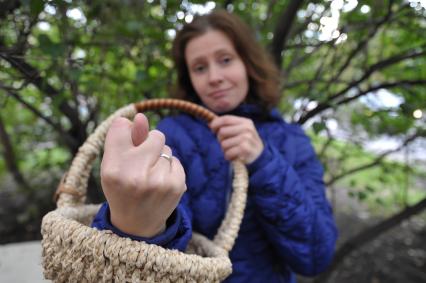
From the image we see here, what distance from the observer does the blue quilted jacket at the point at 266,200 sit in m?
0.86

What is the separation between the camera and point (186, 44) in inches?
43.1

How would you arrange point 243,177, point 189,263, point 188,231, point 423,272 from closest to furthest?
1. point 189,263
2. point 188,231
3. point 243,177
4. point 423,272

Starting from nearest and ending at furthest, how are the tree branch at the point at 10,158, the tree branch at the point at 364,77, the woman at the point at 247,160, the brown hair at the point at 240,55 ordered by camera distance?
the woman at the point at 247,160, the brown hair at the point at 240,55, the tree branch at the point at 364,77, the tree branch at the point at 10,158

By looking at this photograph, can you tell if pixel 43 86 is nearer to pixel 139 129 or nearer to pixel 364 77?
pixel 139 129

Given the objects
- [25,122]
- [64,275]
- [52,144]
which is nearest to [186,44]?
[64,275]

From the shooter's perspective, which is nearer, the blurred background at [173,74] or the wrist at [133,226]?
the wrist at [133,226]

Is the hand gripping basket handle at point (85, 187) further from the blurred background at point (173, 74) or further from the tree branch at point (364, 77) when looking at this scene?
the tree branch at point (364, 77)

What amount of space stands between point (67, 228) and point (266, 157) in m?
0.51

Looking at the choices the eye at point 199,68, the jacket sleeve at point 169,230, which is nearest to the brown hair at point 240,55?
the eye at point 199,68

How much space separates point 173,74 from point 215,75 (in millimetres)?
721

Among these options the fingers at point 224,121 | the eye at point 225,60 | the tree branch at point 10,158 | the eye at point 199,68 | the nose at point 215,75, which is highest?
the eye at point 225,60

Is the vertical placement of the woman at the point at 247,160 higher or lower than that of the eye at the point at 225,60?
lower

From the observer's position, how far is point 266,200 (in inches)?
33.9

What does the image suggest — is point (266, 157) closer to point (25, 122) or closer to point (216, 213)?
point (216, 213)
